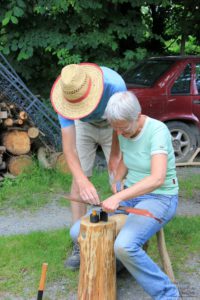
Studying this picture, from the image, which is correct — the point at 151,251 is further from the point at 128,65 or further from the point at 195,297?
the point at 128,65

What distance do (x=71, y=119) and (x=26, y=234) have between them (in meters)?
1.79

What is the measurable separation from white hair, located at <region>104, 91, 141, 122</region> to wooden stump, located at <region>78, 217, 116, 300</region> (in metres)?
0.73

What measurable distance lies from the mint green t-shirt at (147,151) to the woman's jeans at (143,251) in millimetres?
152

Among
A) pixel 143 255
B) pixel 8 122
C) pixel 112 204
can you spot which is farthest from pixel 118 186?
pixel 8 122

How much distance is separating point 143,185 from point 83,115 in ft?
2.08

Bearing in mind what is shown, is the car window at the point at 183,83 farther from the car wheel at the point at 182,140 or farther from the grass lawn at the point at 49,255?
the grass lawn at the point at 49,255

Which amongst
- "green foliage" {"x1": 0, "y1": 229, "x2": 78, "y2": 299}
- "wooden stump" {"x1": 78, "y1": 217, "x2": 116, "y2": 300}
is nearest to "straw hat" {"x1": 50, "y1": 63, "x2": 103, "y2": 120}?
"wooden stump" {"x1": 78, "y1": 217, "x2": 116, "y2": 300}

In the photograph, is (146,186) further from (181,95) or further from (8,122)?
(181,95)

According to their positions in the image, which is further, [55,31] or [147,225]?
[55,31]

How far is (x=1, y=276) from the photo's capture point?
12.5 ft

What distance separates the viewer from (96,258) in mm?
3162

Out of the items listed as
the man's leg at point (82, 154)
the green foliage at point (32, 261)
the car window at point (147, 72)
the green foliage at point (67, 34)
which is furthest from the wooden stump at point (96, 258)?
the green foliage at point (67, 34)

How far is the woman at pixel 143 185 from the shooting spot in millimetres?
2996

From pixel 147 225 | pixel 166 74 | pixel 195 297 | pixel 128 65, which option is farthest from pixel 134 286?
pixel 128 65
